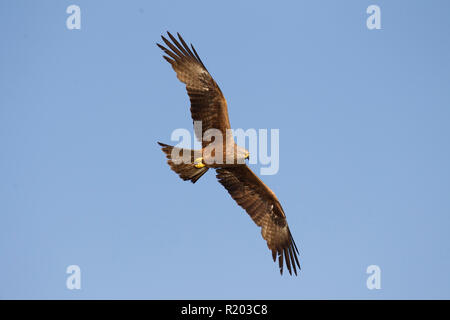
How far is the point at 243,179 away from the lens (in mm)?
9781

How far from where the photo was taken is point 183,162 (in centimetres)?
893

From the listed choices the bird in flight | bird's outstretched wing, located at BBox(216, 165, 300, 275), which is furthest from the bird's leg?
bird's outstretched wing, located at BBox(216, 165, 300, 275)

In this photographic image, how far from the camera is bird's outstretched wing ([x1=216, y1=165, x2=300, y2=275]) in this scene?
384 inches

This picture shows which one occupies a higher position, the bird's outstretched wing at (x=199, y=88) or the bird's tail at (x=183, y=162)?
the bird's outstretched wing at (x=199, y=88)

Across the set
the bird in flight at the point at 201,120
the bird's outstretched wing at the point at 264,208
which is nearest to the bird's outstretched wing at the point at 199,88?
the bird in flight at the point at 201,120

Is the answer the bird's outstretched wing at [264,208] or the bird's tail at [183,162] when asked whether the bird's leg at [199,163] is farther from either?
the bird's outstretched wing at [264,208]

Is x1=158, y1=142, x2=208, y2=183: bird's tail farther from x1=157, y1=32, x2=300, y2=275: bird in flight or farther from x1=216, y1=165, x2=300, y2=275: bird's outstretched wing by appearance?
x1=216, y1=165, x2=300, y2=275: bird's outstretched wing

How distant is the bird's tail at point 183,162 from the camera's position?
8.87 metres

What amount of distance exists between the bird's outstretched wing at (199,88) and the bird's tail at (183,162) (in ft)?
1.17
